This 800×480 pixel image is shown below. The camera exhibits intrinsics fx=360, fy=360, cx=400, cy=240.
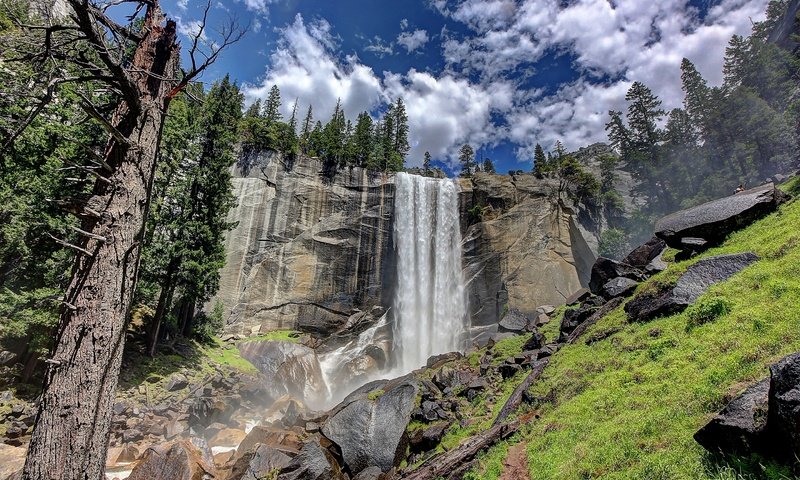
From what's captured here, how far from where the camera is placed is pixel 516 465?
7.47m

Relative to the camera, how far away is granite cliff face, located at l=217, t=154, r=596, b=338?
35.8 m

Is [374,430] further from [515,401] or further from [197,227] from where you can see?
[197,227]

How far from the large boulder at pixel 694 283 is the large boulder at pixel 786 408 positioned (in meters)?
7.41

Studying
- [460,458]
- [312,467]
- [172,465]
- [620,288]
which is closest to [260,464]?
[312,467]

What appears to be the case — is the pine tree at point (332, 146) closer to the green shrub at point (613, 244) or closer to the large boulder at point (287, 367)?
the large boulder at point (287, 367)

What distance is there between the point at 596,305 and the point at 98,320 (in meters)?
17.8

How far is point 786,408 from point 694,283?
8.59 meters

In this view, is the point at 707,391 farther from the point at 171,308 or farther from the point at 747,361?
the point at 171,308

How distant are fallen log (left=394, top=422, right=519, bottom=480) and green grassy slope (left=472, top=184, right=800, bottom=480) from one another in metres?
0.46

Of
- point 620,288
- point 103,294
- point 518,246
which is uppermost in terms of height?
point 518,246

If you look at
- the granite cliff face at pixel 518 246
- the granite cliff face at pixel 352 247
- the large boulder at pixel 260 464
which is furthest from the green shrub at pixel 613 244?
the large boulder at pixel 260 464

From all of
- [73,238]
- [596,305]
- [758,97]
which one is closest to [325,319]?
[73,238]

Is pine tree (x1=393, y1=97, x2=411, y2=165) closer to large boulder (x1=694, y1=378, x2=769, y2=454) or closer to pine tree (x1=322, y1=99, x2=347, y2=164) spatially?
pine tree (x1=322, y1=99, x2=347, y2=164)

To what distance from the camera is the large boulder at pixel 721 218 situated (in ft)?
45.8
